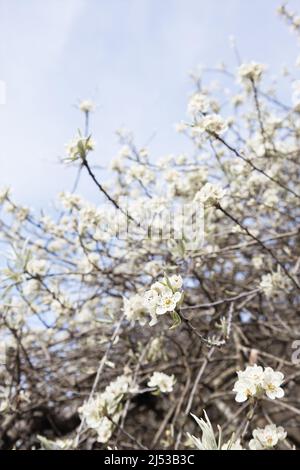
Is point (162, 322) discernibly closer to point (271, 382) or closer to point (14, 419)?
point (14, 419)

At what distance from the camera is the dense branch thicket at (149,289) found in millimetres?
1840

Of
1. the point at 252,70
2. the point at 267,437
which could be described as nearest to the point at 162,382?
the point at 267,437

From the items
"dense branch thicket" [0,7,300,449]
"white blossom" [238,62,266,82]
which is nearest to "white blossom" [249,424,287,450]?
"dense branch thicket" [0,7,300,449]

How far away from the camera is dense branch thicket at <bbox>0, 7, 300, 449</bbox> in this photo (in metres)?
1.84

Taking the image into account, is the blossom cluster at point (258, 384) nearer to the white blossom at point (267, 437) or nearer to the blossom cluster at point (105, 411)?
the white blossom at point (267, 437)

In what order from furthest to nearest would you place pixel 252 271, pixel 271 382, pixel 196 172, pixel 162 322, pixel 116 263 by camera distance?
pixel 252 271 → pixel 162 322 → pixel 196 172 → pixel 116 263 → pixel 271 382

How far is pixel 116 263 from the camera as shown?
7.98ft

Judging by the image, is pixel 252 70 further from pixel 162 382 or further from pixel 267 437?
pixel 267 437

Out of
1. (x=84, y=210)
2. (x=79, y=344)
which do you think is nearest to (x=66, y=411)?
(x=79, y=344)

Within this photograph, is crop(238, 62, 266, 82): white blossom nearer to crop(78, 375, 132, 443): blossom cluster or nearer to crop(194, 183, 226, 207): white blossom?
crop(194, 183, 226, 207): white blossom

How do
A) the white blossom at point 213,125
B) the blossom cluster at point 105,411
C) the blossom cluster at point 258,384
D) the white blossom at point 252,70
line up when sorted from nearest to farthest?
the blossom cluster at point 258,384 → the blossom cluster at point 105,411 → the white blossom at point 213,125 → the white blossom at point 252,70

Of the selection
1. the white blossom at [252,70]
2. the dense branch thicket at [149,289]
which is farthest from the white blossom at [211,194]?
the white blossom at [252,70]

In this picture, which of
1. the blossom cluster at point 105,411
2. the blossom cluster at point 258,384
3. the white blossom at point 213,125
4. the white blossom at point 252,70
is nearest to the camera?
the blossom cluster at point 258,384

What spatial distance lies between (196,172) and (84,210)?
0.78m
